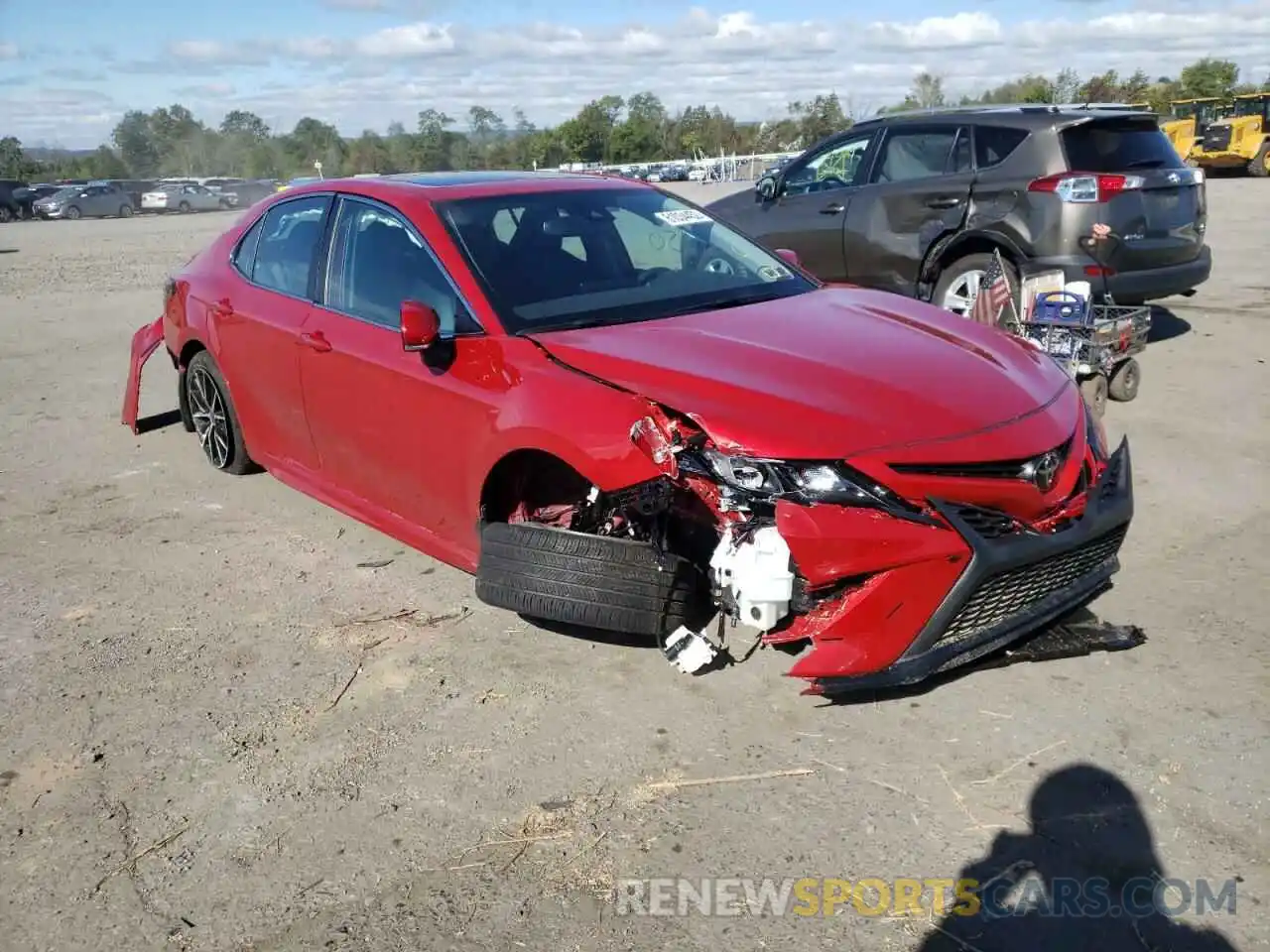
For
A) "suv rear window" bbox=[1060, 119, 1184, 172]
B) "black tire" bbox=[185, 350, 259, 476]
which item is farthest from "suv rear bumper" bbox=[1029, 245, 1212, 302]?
"black tire" bbox=[185, 350, 259, 476]

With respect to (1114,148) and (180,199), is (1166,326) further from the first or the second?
(180,199)

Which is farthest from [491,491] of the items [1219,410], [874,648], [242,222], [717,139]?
[717,139]

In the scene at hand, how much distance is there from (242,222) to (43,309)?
953 cm

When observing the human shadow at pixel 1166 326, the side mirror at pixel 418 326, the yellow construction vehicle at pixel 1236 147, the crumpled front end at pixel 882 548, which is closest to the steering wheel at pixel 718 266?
the side mirror at pixel 418 326

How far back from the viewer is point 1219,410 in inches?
268

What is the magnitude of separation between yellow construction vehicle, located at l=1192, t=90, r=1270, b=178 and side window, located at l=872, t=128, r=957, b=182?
1217 inches

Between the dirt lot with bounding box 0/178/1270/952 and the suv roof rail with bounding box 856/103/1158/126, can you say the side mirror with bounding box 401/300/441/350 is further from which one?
the suv roof rail with bounding box 856/103/1158/126

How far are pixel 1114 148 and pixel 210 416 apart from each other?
A: 6.32m

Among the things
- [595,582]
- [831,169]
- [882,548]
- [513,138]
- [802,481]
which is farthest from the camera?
[513,138]

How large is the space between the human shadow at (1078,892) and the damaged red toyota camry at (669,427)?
1.75 ft

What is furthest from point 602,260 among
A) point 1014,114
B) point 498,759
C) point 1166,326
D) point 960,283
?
point 1166,326

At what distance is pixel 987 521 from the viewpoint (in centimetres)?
318

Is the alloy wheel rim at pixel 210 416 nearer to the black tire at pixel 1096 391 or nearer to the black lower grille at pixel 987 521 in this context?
the black lower grille at pixel 987 521

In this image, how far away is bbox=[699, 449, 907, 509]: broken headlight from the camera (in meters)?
3.11
